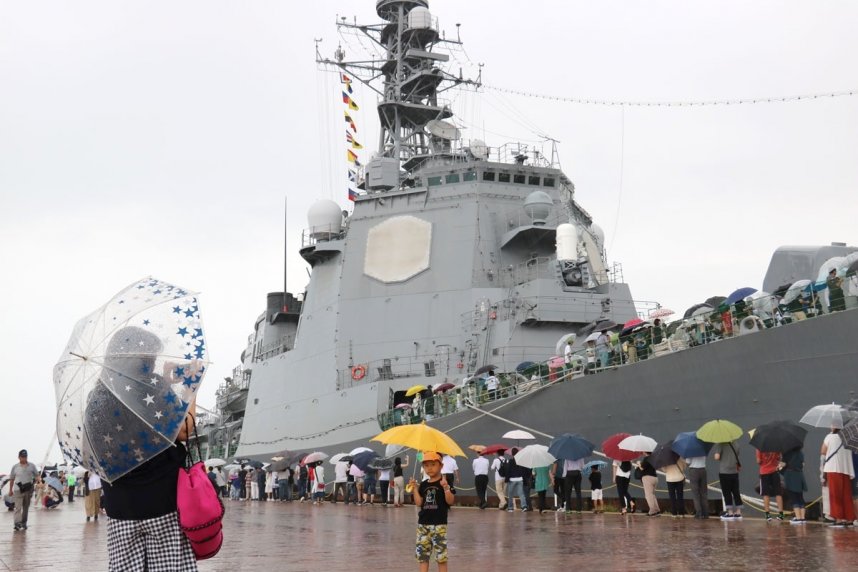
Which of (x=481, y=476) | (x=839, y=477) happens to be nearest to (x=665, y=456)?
(x=839, y=477)

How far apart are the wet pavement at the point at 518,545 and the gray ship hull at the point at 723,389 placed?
1405 mm

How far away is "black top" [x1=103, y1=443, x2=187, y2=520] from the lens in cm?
426

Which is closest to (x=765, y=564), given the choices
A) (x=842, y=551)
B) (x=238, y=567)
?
(x=842, y=551)

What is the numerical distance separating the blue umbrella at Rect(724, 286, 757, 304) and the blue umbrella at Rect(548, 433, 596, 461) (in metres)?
2.98

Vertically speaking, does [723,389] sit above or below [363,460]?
above

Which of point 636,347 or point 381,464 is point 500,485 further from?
point 636,347

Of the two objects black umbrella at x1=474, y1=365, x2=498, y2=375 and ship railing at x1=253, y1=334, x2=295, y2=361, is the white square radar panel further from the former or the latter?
ship railing at x1=253, y1=334, x2=295, y2=361

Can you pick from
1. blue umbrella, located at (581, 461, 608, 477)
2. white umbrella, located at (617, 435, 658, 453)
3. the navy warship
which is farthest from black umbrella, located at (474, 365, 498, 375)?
white umbrella, located at (617, 435, 658, 453)

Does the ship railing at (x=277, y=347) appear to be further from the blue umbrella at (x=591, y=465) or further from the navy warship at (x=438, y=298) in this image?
the blue umbrella at (x=591, y=465)

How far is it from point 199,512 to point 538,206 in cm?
1932

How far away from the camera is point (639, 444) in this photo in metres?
13.0

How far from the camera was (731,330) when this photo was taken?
12719 mm

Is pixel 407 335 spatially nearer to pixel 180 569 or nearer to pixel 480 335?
A: pixel 480 335

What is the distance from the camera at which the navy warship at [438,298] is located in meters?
16.8
